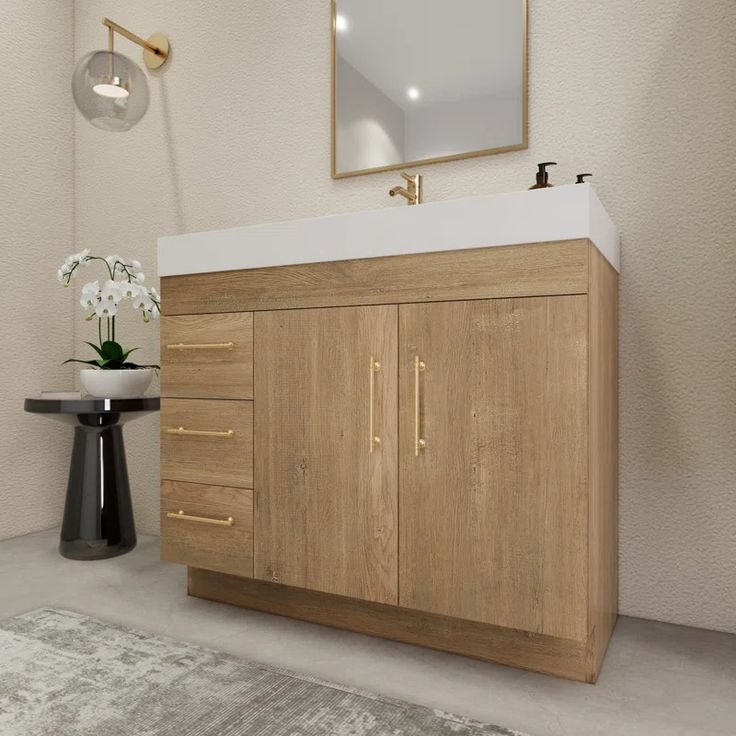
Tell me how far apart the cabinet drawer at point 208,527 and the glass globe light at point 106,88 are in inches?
47.7

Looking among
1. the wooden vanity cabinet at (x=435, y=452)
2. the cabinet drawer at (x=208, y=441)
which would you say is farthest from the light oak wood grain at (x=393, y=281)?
the cabinet drawer at (x=208, y=441)

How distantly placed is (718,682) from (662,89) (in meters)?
1.34

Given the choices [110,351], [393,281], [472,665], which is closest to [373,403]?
[393,281]

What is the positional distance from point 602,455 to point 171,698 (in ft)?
3.21

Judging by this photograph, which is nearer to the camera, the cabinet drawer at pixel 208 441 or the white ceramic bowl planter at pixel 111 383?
the cabinet drawer at pixel 208 441

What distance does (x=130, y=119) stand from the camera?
82.3 inches

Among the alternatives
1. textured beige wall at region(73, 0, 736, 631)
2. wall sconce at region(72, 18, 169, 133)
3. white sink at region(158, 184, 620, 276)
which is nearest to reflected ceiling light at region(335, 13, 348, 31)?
textured beige wall at region(73, 0, 736, 631)

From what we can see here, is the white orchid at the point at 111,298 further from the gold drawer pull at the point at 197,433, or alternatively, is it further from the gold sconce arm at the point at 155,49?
the gold sconce arm at the point at 155,49

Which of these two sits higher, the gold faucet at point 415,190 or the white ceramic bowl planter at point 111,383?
the gold faucet at point 415,190

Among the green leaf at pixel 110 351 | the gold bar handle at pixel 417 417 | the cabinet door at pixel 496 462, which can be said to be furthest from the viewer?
the green leaf at pixel 110 351

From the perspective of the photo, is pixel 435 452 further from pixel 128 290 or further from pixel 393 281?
pixel 128 290

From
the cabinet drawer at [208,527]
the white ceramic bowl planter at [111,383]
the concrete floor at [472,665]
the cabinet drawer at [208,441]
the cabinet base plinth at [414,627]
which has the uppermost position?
the white ceramic bowl planter at [111,383]

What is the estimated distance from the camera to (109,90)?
204 centimetres

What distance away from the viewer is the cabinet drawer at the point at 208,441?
5.09 feet
